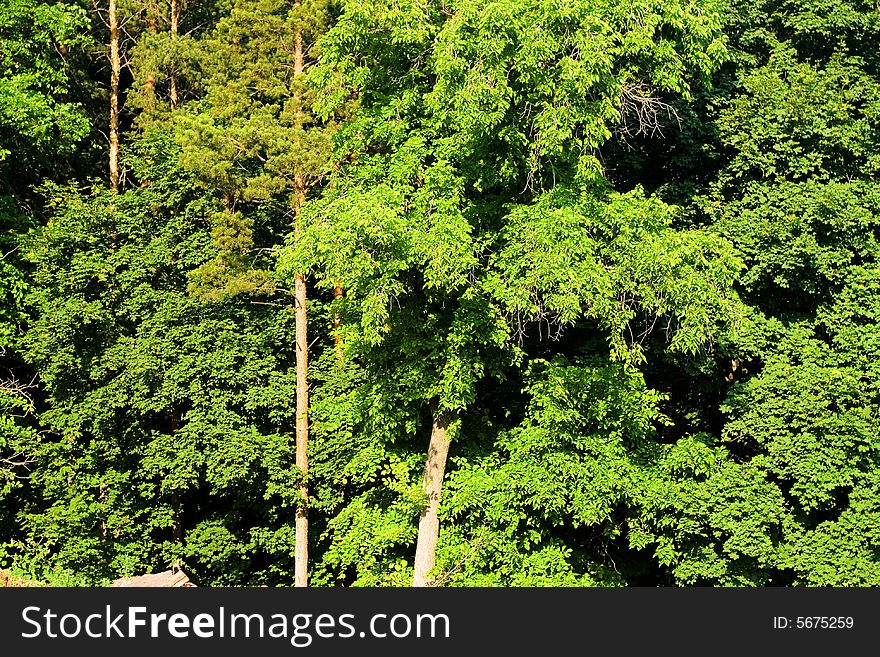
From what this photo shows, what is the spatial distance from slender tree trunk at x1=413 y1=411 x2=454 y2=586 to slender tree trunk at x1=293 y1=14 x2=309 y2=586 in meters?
3.20

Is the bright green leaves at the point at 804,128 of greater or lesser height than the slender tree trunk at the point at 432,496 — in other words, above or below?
above

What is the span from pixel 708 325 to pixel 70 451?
13817 millimetres

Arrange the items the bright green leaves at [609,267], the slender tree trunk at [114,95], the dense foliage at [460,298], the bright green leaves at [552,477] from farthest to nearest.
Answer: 1. the slender tree trunk at [114,95]
2. the bright green leaves at [552,477]
3. the dense foliage at [460,298]
4. the bright green leaves at [609,267]

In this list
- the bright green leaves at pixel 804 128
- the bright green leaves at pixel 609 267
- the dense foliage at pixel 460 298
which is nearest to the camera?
the bright green leaves at pixel 609 267

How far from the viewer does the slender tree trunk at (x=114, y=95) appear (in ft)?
88.2

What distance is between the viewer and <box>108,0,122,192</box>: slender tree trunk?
26891 millimetres

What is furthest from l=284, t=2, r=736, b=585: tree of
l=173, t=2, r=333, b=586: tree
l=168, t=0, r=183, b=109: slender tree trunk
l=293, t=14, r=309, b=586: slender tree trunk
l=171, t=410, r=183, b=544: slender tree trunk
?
l=168, t=0, r=183, b=109: slender tree trunk

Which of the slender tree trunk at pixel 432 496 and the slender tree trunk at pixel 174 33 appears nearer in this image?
the slender tree trunk at pixel 432 496

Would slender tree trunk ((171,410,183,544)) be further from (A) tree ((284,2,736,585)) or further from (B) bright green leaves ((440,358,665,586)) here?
(B) bright green leaves ((440,358,665,586))

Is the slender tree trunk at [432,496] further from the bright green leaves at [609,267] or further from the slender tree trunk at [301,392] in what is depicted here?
the slender tree trunk at [301,392]

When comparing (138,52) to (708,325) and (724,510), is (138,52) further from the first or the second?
(724,510)

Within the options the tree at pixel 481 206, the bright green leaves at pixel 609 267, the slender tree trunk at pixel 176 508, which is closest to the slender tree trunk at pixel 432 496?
the tree at pixel 481 206

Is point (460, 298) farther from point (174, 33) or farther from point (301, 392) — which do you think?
point (174, 33)

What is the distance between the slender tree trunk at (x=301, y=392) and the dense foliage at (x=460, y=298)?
0.51ft
